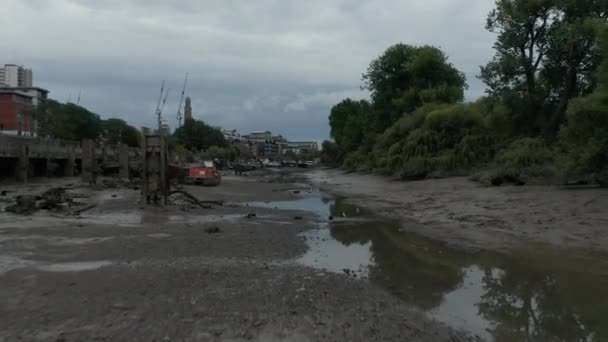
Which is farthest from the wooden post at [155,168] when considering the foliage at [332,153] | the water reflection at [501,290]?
the foliage at [332,153]

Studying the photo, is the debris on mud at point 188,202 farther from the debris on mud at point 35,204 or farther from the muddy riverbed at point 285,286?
the muddy riverbed at point 285,286

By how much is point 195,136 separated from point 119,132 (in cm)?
3558

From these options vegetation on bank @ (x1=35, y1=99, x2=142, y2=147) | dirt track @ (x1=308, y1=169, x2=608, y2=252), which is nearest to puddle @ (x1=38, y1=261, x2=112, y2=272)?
dirt track @ (x1=308, y1=169, x2=608, y2=252)

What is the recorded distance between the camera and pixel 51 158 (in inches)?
1806

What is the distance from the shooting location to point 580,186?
20.6 meters

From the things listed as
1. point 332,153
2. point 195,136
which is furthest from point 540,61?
point 195,136

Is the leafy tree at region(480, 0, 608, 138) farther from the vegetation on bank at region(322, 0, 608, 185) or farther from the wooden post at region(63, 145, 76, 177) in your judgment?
the wooden post at region(63, 145, 76, 177)

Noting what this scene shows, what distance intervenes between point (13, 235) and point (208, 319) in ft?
29.9

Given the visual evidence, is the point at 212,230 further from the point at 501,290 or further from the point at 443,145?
the point at 443,145

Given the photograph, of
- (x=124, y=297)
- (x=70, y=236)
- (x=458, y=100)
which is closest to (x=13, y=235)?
(x=70, y=236)

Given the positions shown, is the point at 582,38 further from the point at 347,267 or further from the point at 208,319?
the point at 208,319

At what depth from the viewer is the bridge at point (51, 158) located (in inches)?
1519

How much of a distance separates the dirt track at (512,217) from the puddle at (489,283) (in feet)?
4.04

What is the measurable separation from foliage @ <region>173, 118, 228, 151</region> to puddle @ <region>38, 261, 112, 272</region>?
14392cm
